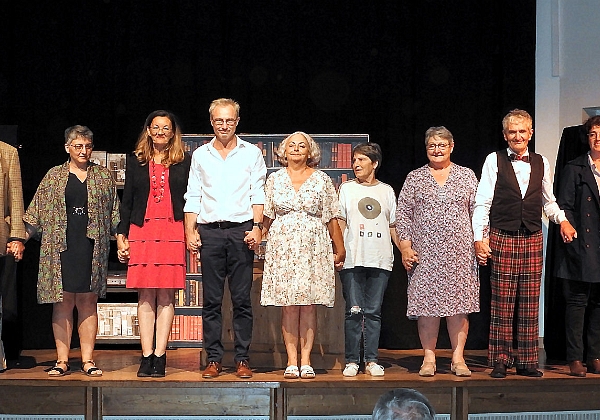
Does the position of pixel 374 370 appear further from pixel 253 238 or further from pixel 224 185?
pixel 224 185

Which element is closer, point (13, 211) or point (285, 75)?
point (13, 211)

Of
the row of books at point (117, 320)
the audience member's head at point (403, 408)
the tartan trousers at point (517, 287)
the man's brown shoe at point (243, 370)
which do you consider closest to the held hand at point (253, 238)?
the man's brown shoe at point (243, 370)

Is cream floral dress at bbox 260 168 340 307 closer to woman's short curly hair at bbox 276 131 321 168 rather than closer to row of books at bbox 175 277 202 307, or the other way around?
woman's short curly hair at bbox 276 131 321 168

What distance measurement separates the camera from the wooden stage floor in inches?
187

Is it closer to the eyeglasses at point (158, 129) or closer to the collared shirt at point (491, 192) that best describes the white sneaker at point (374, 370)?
the collared shirt at point (491, 192)

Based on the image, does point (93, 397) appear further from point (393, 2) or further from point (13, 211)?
point (393, 2)

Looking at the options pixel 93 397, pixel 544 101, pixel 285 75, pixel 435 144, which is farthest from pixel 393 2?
pixel 93 397

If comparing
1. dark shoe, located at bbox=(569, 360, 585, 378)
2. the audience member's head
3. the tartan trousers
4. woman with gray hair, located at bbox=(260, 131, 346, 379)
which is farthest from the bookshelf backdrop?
the audience member's head

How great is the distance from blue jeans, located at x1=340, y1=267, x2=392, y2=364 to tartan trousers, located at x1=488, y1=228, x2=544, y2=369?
2.29ft

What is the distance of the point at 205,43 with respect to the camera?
705cm

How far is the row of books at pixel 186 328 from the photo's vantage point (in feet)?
22.6

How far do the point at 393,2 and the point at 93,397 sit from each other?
4309 millimetres

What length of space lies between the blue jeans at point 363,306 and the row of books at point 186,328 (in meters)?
2.24

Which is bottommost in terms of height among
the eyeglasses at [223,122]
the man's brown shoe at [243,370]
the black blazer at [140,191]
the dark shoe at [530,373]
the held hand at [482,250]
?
the dark shoe at [530,373]
